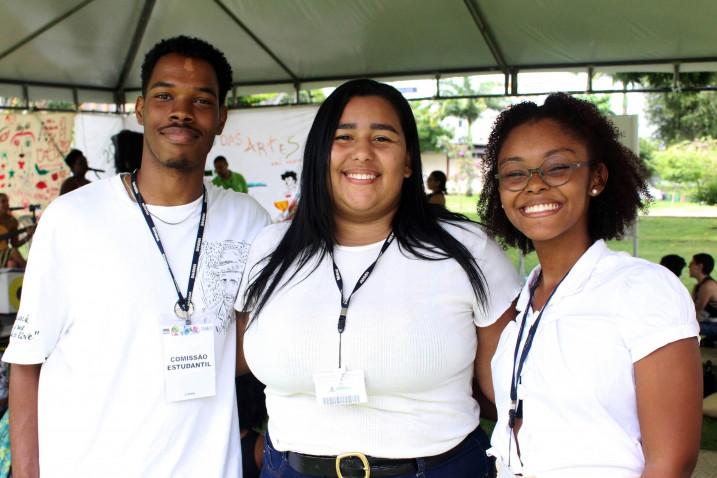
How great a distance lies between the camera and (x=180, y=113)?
1.79m

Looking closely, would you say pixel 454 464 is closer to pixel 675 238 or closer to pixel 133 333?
pixel 133 333

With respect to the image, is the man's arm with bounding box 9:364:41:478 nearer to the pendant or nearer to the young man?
the young man

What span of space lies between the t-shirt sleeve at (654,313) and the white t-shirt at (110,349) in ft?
3.53

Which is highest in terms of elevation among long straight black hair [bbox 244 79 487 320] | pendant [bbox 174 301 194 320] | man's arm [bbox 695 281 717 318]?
long straight black hair [bbox 244 79 487 320]

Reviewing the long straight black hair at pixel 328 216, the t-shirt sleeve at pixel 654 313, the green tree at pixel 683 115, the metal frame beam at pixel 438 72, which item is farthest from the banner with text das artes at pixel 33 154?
the green tree at pixel 683 115

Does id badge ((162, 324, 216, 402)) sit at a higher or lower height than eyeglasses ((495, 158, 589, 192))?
lower

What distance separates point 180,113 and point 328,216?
53 cm

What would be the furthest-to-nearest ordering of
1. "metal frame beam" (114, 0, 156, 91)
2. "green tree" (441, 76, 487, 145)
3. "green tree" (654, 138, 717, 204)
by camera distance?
"green tree" (441, 76, 487, 145)
"green tree" (654, 138, 717, 204)
"metal frame beam" (114, 0, 156, 91)

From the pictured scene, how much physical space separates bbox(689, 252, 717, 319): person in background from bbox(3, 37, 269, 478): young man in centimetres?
612

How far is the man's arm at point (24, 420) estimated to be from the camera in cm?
171

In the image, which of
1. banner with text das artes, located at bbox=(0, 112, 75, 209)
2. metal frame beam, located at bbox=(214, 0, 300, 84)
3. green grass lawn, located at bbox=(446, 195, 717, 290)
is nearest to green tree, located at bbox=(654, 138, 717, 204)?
green grass lawn, located at bbox=(446, 195, 717, 290)

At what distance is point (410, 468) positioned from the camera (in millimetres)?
1521

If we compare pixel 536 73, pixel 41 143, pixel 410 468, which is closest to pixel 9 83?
pixel 41 143

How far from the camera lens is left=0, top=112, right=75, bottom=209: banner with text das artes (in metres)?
7.82
